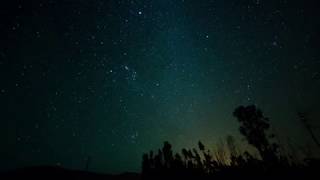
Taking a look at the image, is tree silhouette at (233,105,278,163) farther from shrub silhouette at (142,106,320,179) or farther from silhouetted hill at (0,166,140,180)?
silhouetted hill at (0,166,140,180)

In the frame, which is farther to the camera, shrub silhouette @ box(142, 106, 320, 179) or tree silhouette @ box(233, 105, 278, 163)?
tree silhouette @ box(233, 105, 278, 163)

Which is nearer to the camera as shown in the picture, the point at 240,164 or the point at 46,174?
the point at 240,164

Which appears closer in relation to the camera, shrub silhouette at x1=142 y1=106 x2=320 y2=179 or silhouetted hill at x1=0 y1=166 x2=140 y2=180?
shrub silhouette at x1=142 y1=106 x2=320 y2=179

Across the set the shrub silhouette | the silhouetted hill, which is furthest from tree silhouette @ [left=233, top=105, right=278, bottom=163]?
the silhouetted hill

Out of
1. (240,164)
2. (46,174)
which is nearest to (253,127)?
(240,164)

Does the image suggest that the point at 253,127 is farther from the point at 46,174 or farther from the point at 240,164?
the point at 46,174

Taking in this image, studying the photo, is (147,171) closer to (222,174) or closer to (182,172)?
(182,172)

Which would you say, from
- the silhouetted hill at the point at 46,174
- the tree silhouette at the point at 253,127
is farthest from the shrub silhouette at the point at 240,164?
the silhouetted hill at the point at 46,174

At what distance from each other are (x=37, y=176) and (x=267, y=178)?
43.4 meters

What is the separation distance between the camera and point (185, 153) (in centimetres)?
3912

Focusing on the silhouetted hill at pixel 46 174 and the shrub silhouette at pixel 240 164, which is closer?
the shrub silhouette at pixel 240 164

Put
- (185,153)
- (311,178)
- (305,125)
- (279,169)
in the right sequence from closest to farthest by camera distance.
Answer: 1. (311,178)
2. (279,169)
3. (185,153)
4. (305,125)

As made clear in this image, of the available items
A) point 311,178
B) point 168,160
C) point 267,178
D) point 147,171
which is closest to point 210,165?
point 168,160

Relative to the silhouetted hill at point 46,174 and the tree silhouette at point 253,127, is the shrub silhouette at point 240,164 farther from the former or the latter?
the silhouetted hill at point 46,174
